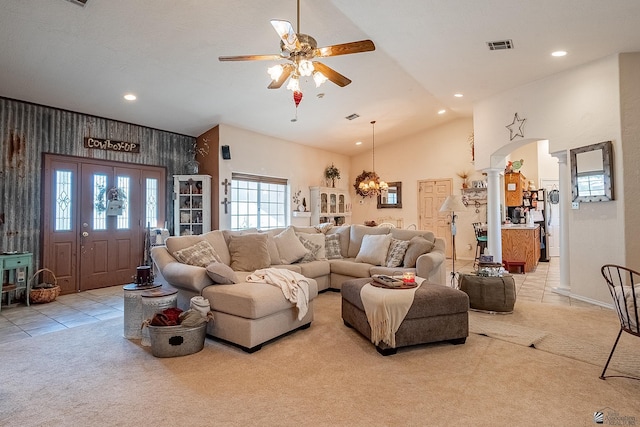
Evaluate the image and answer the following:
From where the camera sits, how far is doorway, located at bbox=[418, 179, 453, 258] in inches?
342

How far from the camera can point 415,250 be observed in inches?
181

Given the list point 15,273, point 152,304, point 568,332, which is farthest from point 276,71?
point 15,273

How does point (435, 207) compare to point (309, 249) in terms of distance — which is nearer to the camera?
point (309, 249)

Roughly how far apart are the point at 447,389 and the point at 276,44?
4.08 meters

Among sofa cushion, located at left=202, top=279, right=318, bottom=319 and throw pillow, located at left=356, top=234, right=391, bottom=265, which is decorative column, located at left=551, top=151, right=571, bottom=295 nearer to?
throw pillow, located at left=356, top=234, right=391, bottom=265

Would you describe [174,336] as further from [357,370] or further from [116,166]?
[116,166]

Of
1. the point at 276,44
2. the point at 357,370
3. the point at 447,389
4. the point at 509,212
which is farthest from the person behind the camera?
the point at 509,212

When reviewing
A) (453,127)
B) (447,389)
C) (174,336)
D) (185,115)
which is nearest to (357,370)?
(447,389)

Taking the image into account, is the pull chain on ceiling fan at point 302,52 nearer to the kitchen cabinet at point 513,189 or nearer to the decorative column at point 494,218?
the decorative column at point 494,218

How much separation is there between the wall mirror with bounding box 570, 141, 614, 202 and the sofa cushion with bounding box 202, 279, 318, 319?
406 cm

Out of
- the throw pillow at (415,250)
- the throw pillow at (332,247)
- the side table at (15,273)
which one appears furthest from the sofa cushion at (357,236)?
the side table at (15,273)

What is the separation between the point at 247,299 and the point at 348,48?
2.28 m

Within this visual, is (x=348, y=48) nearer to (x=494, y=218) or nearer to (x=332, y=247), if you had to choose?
(x=332, y=247)

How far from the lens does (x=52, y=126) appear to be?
200 inches
